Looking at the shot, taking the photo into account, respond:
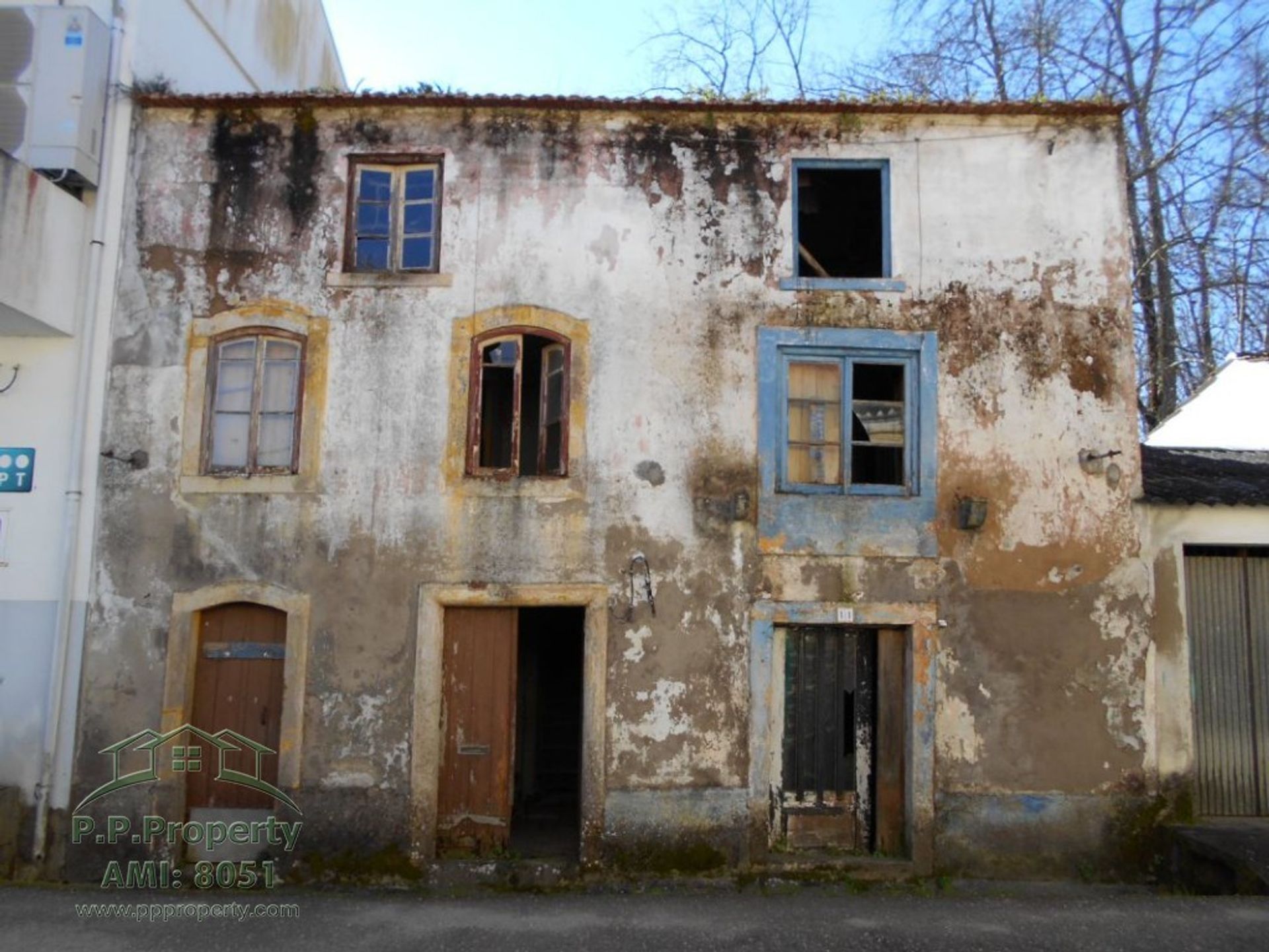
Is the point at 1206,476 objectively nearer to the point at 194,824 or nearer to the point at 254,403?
the point at 254,403

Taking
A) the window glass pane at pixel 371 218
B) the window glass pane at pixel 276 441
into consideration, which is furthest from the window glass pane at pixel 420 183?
the window glass pane at pixel 276 441

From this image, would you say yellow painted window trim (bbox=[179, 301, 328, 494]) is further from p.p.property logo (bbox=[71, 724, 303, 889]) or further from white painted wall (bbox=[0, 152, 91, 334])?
p.p.property logo (bbox=[71, 724, 303, 889])

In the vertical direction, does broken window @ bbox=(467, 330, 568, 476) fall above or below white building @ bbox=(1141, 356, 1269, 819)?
above

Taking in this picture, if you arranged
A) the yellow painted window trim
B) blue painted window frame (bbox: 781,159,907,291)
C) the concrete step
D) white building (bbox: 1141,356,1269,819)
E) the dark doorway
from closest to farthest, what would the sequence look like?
1. the concrete step
2. white building (bbox: 1141,356,1269,819)
3. the yellow painted window trim
4. blue painted window frame (bbox: 781,159,907,291)
5. the dark doorway

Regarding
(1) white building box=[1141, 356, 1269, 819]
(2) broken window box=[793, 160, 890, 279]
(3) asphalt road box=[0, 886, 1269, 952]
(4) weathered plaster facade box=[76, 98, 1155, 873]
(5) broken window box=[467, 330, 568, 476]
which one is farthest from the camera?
(2) broken window box=[793, 160, 890, 279]

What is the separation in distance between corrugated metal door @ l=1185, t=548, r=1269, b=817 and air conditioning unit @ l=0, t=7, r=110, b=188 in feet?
37.0

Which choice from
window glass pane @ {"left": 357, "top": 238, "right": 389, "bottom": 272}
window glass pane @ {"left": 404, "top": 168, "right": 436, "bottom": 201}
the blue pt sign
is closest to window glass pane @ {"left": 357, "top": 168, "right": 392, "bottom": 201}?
window glass pane @ {"left": 404, "top": 168, "right": 436, "bottom": 201}

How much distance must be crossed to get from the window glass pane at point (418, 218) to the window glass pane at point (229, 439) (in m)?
2.40

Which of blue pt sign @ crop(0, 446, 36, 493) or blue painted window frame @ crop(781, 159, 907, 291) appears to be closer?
blue pt sign @ crop(0, 446, 36, 493)

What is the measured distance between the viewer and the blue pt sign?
30.7ft

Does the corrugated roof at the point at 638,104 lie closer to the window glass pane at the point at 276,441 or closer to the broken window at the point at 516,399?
the broken window at the point at 516,399

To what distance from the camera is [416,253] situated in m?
9.86

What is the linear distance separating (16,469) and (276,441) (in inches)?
92.7

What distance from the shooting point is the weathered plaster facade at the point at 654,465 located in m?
9.21
